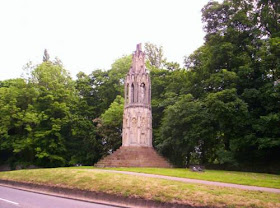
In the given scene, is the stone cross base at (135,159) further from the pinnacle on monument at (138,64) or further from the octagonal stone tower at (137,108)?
the pinnacle on monument at (138,64)

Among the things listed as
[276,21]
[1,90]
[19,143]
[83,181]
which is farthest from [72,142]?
[276,21]

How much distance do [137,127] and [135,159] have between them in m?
5.20

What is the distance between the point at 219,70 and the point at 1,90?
94.6 ft

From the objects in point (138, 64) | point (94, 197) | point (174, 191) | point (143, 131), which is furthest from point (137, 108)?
point (174, 191)

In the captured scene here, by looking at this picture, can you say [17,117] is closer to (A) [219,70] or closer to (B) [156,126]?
(B) [156,126]

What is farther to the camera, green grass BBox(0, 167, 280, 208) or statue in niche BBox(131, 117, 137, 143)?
statue in niche BBox(131, 117, 137, 143)

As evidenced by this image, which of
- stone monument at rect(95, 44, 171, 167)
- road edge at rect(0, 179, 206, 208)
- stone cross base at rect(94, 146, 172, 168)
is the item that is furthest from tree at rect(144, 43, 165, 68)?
road edge at rect(0, 179, 206, 208)

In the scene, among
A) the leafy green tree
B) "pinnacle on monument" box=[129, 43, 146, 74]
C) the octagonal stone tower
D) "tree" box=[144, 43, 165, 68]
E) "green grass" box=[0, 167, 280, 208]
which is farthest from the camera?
"tree" box=[144, 43, 165, 68]

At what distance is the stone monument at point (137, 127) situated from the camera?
27695mm

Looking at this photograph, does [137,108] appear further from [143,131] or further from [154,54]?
[154,54]

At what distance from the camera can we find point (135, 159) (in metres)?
27.6

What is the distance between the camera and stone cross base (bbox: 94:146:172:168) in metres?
26.7

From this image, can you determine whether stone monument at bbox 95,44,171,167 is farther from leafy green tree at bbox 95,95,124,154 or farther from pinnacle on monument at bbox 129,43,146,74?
leafy green tree at bbox 95,95,124,154

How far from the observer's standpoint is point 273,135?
21000mm
